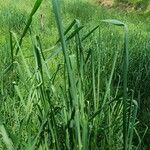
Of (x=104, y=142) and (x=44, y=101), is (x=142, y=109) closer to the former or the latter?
(x=104, y=142)

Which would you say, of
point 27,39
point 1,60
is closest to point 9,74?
point 1,60

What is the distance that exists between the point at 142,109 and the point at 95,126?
170 centimetres

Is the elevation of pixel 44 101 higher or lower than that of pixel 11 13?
higher

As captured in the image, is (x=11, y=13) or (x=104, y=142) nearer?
(x=104, y=142)

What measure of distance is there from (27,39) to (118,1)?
463 inches

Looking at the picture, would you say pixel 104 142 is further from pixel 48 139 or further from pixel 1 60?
pixel 1 60

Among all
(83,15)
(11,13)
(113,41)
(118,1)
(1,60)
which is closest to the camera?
(1,60)

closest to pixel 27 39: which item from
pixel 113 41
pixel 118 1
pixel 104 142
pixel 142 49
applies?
pixel 113 41

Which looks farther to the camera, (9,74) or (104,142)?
(9,74)

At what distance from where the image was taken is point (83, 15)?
1123 cm

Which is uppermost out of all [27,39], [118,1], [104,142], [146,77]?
[104,142]

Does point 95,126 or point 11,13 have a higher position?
point 95,126

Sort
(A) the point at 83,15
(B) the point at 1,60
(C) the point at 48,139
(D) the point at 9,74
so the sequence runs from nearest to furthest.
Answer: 1. (C) the point at 48,139
2. (D) the point at 9,74
3. (B) the point at 1,60
4. (A) the point at 83,15

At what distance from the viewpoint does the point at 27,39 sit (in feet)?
24.3
